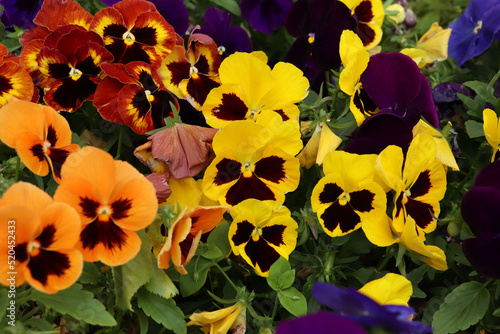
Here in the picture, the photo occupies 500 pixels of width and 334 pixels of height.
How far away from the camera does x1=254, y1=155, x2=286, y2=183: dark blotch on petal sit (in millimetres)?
1197

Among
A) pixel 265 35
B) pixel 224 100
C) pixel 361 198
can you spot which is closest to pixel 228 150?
pixel 224 100

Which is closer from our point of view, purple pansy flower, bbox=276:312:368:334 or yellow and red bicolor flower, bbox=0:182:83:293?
purple pansy flower, bbox=276:312:368:334

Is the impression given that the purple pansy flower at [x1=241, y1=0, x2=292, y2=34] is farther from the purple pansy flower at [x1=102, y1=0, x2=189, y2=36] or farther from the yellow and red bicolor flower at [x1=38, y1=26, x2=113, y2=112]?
the yellow and red bicolor flower at [x1=38, y1=26, x2=113, y2=112]

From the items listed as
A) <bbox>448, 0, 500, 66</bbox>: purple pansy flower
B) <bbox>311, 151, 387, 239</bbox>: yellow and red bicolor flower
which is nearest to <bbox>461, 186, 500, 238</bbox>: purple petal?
<bbox>311, 151, 387, 239</bbox>: yellow and red bicolor flower

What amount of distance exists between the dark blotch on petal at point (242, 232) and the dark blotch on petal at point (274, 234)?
3 cm

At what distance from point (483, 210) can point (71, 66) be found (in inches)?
37.0

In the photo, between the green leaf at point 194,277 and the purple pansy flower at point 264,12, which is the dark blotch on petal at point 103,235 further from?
the purple pansy flower at point 264,12

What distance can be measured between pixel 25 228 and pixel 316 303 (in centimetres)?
64

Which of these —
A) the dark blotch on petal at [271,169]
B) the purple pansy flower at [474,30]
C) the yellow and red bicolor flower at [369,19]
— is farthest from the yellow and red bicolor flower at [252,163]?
the purple pansy flower at [474,30]

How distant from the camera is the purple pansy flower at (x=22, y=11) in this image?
62.2 inches

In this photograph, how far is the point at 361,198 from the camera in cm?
Answer: 116

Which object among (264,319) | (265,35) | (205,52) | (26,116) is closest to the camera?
(26,116)

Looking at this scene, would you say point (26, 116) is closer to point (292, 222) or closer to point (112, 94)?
point (112, 94)

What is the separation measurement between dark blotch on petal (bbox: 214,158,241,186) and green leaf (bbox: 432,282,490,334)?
1.71 ft
